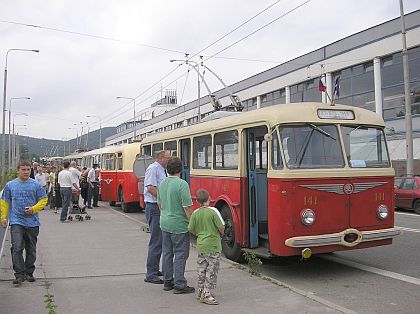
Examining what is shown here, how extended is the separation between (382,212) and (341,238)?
988 millimetres

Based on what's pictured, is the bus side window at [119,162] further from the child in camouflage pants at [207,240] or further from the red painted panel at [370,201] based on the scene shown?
the child in camouflage pants at [207,240]

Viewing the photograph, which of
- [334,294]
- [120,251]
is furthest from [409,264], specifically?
[120,251]

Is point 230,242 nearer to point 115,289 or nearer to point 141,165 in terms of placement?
point 115,289

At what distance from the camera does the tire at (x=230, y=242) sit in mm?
8922

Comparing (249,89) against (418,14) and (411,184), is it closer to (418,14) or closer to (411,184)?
(418,14)

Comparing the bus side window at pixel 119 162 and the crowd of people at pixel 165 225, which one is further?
the bus side window at pixel 119 162

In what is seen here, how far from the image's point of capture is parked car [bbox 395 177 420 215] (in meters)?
18.5

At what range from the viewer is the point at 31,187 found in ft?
24.0

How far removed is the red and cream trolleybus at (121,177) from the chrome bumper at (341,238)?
1103 cm

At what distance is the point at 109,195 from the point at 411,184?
39.7 ft

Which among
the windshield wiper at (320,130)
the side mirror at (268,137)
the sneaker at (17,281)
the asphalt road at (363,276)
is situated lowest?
the asphalt road at (363,276)

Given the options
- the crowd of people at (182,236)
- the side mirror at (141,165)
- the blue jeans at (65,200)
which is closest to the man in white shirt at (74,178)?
the blue jeans at (65,200)

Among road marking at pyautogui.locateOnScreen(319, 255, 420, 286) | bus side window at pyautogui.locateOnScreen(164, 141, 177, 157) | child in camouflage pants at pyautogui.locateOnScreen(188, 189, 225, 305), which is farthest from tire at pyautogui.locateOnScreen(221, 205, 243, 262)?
bus side window at pyautogui.locateOnScreen(164, 141, 177, 157)

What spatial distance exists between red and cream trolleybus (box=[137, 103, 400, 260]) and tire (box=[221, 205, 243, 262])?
0.06 ft
